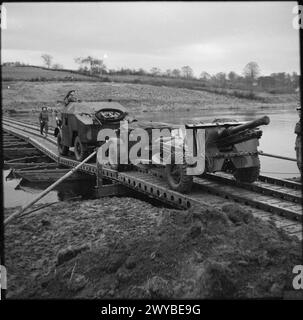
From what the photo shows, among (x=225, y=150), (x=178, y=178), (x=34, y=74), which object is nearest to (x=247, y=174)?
(x=225, y=150)

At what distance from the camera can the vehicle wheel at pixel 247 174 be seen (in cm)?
815

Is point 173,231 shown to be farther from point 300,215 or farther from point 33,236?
point 33,236

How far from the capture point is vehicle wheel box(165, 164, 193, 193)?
7793 mm

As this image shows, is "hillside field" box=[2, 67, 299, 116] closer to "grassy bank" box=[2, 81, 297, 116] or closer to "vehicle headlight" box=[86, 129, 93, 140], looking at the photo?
"grassy bank" box=[2, 81, 297, 116]

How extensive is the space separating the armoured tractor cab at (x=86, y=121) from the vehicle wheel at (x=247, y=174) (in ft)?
16.6

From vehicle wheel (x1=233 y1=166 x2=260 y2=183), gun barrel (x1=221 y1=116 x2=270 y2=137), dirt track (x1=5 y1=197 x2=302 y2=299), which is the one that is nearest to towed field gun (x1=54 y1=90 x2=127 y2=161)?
vehicle wheel (x1=233 y1=166 x2=260 y2=183)

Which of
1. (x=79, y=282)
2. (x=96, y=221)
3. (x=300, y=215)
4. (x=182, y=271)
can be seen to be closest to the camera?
(x=182, y=271)

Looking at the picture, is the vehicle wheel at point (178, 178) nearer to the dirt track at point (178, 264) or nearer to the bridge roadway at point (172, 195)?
the bridge roadway at point (172, 195)

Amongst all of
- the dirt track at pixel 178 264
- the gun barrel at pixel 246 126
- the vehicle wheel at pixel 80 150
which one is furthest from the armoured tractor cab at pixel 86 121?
the dirt track at pixel 178 264

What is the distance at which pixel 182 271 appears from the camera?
436cm

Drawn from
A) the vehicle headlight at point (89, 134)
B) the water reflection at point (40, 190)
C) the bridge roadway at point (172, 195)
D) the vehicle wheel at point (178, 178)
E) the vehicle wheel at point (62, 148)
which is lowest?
the water reflection at point (40, 190)

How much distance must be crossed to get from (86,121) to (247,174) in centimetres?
569
